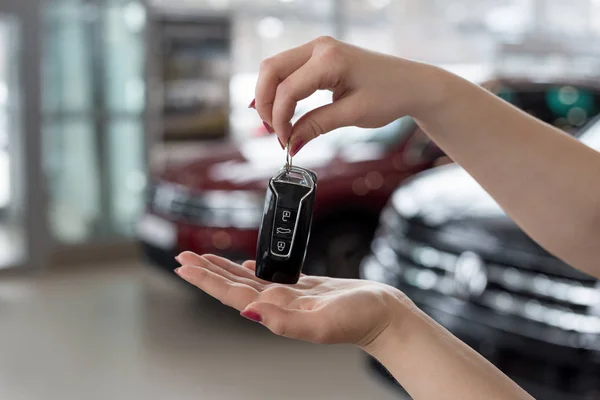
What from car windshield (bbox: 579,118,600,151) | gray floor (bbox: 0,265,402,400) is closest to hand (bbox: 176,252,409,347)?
gray floor (bbox: 0,265,402,400)

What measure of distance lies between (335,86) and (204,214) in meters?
3.21

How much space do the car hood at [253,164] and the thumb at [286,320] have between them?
3212mm

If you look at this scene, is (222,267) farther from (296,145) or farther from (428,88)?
(428,88)

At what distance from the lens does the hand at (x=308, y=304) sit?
1073mm

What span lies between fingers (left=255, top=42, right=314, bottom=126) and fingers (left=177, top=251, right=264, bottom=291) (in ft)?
0.79

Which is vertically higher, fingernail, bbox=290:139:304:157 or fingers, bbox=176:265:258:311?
fingernail, bbox=290:139:304:157

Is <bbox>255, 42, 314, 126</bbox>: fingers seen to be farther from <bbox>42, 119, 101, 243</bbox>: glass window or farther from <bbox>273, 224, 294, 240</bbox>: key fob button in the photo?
<bbox>42, 119, 101, 243</bbox>: glass window

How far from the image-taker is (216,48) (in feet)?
22.5

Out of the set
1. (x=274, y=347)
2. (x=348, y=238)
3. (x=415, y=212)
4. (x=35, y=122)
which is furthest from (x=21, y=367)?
(x=35, y=122)

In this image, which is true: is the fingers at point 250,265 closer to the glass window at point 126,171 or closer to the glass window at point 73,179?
the glass window at point 73,179

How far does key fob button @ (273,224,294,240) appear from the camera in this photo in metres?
1.35

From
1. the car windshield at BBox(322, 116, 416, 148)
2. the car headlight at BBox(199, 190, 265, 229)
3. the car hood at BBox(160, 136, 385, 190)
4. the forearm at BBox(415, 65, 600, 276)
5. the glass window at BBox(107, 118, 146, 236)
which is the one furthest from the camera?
the glass window at BBox(107, 118, 146, 236)

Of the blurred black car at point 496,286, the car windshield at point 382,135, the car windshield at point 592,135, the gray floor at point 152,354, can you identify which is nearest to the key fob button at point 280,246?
the blurred black car at point 496,286

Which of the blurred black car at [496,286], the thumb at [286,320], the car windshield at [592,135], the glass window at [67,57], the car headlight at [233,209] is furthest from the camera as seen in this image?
the glass window at [67,57]
